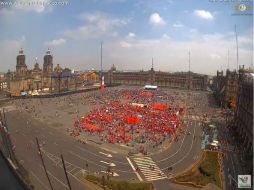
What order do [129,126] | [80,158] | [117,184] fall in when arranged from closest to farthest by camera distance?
[117,184], [80,158], [129,126]

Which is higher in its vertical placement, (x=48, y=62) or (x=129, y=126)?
(x=48, y=62)

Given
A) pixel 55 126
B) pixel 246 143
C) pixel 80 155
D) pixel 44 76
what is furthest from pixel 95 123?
pixel 44 76

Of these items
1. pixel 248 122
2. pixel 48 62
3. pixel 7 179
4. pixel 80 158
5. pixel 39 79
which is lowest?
pixel 7 179

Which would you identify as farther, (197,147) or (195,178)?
(197,147)

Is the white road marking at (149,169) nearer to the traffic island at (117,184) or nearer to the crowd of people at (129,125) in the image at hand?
the traffic island at (117,184)

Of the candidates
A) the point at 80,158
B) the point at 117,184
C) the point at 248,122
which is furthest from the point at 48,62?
the point at 117,184

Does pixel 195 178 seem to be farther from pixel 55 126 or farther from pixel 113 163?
pixel 55 126

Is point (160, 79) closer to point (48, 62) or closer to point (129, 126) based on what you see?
point (48, 62)
